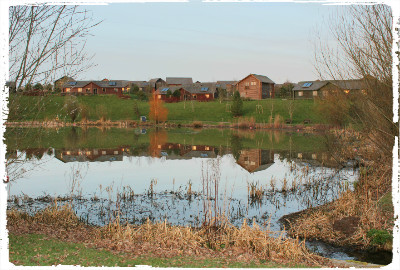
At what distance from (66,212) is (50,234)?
2.39 metres

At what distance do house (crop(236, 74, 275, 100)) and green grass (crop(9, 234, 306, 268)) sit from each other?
85329 millimetres

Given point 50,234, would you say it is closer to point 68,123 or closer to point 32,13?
point 32,13

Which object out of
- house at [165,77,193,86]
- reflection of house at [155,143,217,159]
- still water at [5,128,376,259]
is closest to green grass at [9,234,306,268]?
still water at [5,128,376,259]

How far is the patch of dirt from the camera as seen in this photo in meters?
12.3

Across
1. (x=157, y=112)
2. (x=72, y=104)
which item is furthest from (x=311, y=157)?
(x=157, y=112)

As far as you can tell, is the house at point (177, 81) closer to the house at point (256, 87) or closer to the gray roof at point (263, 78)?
the house at point (256, 87)

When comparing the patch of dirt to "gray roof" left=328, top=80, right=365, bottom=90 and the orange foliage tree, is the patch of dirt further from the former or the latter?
the orange foliage tree

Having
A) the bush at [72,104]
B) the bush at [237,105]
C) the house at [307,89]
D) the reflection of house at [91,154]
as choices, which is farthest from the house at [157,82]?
the reflection of house at [91,154]

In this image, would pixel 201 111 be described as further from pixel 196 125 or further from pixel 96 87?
pixel 96 87

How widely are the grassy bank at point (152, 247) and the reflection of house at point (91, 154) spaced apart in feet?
60.5

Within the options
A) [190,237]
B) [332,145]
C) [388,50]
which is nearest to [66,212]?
[190,237]

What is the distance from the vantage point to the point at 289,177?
76.1 ft

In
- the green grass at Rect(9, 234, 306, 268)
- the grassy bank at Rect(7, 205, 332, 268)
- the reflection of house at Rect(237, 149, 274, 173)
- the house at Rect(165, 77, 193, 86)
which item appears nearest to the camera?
the green grass at Rect(9, 234, 306, 268)

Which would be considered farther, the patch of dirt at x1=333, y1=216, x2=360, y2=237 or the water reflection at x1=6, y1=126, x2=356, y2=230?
the water reflection at x1=6, y1=126, x2=356, y2=230
